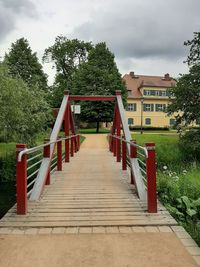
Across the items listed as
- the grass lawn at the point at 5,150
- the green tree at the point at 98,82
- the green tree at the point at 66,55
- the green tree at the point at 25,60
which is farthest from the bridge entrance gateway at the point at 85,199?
the green tree at the point at 66,55

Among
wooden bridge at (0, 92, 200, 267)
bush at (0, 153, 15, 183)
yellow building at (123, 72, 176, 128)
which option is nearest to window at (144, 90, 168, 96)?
yellow building at (123, 72, 176, 128)

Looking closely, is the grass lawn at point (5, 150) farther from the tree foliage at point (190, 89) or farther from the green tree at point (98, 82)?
the green tree at point (98, 82)

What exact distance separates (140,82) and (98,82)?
20939mm

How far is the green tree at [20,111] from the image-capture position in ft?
45.5

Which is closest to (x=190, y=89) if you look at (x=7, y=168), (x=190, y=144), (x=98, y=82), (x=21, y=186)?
(x=190, y=144)

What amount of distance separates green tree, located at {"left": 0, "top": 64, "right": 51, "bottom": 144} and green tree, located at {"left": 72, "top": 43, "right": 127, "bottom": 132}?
18311 mm

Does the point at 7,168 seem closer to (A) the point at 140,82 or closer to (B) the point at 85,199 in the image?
(B) the point at 85,199

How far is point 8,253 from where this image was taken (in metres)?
4.22

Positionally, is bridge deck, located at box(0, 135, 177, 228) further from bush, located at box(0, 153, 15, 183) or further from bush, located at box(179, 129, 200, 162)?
bush, located at box(179, 129, 200, 162)

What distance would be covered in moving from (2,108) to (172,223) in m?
9.88

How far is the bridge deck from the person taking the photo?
17.9 feet

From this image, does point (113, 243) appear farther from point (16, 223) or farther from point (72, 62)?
point (72, 62)

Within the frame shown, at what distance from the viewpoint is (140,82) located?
60.0m

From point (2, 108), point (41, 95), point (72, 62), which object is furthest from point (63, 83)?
point (2, 108)
